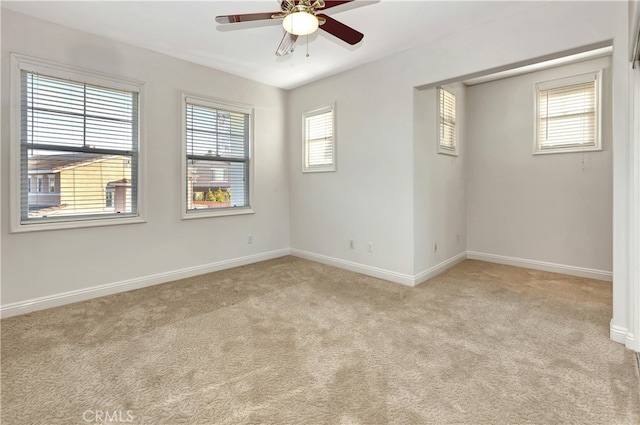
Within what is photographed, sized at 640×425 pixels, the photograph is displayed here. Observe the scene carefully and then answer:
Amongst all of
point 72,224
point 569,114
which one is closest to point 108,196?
point 72,224

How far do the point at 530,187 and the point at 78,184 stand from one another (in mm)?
5625

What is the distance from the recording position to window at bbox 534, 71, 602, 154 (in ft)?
12.8

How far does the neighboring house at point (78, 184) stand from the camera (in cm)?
310

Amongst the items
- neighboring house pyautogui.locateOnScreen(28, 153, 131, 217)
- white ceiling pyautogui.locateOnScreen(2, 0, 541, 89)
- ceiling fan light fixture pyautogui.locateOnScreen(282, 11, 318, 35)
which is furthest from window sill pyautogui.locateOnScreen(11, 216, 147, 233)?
ceiling fan light fixture pyautogui.locateOnScreen(282, 11, 318, 35)

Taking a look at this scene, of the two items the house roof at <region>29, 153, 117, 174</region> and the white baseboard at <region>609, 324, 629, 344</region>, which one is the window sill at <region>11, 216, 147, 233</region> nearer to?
the house roof at <region>29, 153, 117, 174</region>

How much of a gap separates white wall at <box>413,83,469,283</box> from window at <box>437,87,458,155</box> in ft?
0.29

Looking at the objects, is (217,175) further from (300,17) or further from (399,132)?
(300,17)

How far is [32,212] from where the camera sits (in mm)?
3068

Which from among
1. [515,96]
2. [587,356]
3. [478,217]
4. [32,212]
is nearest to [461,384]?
[587,356]

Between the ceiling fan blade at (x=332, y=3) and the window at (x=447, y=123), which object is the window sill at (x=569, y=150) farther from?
the ceiling fan blade at (x=332, y=3)

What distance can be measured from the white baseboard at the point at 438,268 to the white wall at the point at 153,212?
2.33 meters

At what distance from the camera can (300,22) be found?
6.71 feet

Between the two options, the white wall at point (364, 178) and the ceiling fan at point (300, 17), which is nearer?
the ceiling fan at point (300, 17)

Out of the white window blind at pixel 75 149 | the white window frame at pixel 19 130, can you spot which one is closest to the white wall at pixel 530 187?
the white window frame at pixel 19 130
